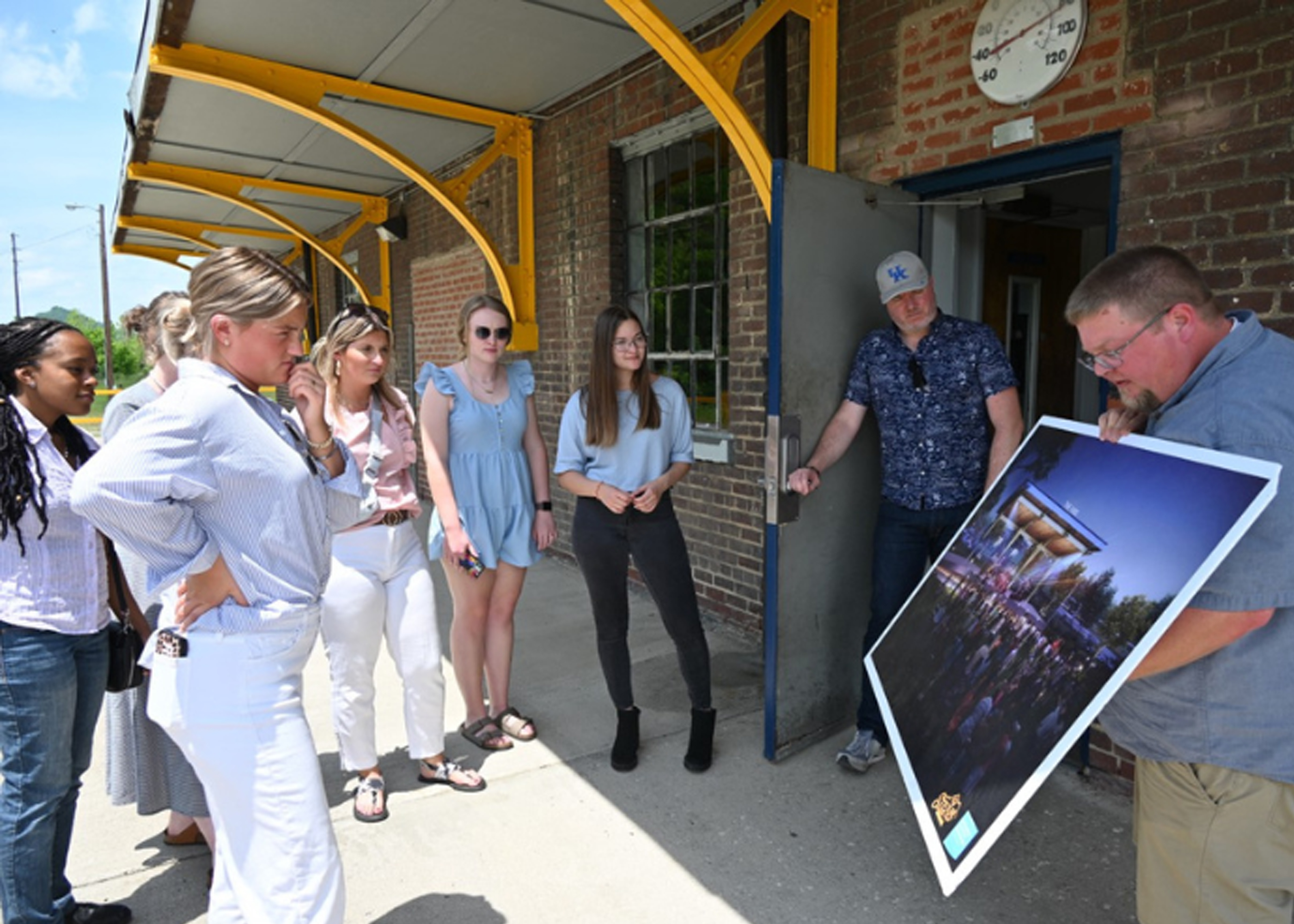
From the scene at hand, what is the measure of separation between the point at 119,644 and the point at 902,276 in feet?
9.05

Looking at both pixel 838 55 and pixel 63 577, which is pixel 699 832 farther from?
pixel 838 55

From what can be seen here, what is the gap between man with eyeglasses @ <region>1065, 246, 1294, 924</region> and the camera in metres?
1.43

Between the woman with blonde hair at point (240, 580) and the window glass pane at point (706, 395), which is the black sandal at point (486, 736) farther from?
the window glass pane at point (706, 395)

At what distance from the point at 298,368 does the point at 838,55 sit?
2.99 m

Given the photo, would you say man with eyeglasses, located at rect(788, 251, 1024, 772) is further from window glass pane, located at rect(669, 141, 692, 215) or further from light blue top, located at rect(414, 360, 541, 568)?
window glass pane, located at rect(669, 141, 692, 215)

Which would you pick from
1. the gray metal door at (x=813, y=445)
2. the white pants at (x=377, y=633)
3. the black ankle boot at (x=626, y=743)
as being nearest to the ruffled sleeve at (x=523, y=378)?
the white pants at (x=377, y=633)

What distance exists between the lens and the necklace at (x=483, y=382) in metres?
3.30

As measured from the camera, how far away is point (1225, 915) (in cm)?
154

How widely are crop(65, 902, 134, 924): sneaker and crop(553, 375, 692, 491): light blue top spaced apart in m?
1.91

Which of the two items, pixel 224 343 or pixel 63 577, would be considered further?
pixel 63 577

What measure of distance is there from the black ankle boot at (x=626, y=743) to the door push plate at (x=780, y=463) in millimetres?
977

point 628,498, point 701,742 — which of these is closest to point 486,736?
point 701,742

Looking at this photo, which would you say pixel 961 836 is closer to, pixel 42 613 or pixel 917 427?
pixel 917 427

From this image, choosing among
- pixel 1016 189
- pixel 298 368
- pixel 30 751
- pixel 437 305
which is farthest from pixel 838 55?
pixel 437 305
